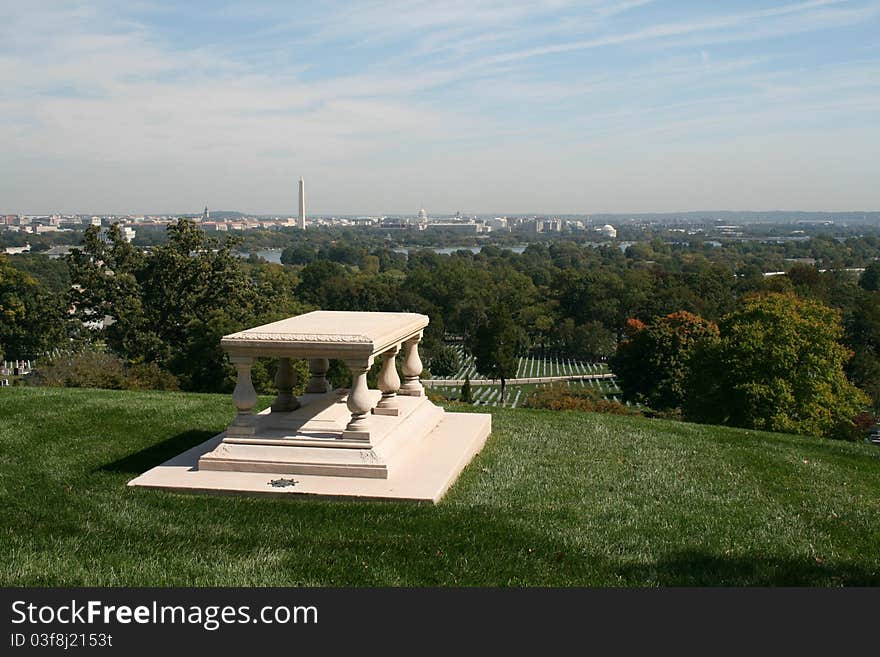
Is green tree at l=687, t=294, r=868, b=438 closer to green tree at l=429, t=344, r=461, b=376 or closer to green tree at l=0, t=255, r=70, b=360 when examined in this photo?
green tree at l=0, t=255, r=70, b=360

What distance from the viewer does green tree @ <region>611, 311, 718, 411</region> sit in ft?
140

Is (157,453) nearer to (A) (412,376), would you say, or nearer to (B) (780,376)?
(A) (412,376)

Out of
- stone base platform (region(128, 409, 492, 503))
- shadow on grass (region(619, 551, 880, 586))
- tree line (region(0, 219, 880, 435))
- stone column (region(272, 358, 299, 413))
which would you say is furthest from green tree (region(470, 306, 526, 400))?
shadow on grass (region(619, 551, 880, 586))

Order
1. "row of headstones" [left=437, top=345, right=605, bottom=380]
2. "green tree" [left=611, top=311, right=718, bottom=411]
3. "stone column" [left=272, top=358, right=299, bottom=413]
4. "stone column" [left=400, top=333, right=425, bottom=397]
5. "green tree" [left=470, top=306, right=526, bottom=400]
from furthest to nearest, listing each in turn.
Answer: "row of headstones" [left=437, top=345, right=605, bottom=380] → "green tree" [left=470, top=306, right=526, bottom=400] → "green tree" [left=611, top=311, right=718, bottom=411] → "stone column" [left=400, top=333, right=425, bottom=397] → "stone column" [left=272, top=358, right=299, bottom=413]

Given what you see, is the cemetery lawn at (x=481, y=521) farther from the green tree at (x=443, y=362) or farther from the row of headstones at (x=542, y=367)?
the row of headstones at (x=542, y=367)

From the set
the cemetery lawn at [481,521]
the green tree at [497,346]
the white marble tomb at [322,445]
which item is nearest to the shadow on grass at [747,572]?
the cemetery lawn at [481,521]

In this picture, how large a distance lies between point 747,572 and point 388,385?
5.10 metres

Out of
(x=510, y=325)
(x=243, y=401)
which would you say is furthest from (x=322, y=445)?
(x=510, y=325)

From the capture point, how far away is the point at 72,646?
4.93 meters

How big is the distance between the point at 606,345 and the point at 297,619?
78.9 m

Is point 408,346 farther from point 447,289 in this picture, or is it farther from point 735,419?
point 447,289

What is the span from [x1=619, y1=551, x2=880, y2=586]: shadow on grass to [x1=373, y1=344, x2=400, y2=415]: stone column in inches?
175

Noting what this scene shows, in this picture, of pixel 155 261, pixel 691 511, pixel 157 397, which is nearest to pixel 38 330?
pixel 155 261

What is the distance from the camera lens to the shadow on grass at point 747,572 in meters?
6.41
